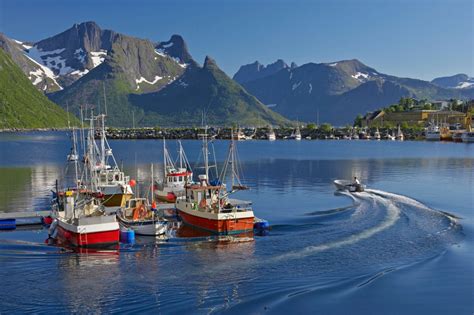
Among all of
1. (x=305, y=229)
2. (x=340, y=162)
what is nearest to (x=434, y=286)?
(x=305, y=229)

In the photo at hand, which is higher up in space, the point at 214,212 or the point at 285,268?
the point at 214,212

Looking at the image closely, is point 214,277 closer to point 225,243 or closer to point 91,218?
point 225,243

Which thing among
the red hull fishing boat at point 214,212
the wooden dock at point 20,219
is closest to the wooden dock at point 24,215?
the wooden dock at point 20,219

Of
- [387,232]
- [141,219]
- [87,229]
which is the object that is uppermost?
[87,229]

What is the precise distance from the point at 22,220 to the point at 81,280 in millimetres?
22005

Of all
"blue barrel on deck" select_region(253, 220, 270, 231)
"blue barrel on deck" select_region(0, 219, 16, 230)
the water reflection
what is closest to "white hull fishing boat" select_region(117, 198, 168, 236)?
the water reflection

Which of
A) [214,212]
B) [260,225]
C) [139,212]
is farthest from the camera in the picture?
[139,212]

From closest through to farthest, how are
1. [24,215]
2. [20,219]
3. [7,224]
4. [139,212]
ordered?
[139,212] < [7,224] < [20,219] < [24,215]

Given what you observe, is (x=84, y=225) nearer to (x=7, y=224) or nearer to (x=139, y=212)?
(x=139, y=212)

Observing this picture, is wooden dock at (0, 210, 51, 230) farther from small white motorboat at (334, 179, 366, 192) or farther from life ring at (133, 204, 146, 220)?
small white motorboat at (334, 179, 366, 192)

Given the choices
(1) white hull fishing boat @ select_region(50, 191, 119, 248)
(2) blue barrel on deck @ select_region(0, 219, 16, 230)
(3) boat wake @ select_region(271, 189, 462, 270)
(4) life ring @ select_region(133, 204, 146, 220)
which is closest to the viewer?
A: (3) boat wake @ select_region(271, 189, 462, 270)

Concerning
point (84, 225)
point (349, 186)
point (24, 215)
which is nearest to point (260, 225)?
point (84, 225)

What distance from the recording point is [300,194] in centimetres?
6800

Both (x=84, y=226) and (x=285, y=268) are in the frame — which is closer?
(x=285, y=268)
